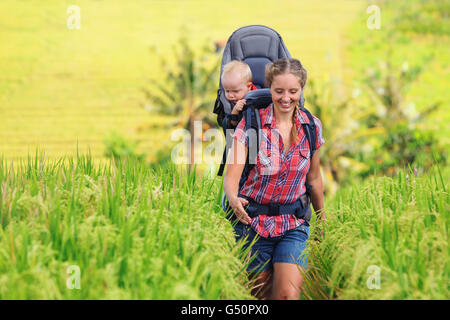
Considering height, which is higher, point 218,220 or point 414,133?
point 414,133

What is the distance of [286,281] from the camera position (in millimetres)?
2764

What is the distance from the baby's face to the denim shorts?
776 millimetres

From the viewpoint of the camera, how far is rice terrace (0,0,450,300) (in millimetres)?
2391

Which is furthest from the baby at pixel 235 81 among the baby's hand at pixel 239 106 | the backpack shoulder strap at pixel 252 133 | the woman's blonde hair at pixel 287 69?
the woman's blonde hair at pixel 287 69

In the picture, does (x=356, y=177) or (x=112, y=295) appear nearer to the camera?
(x=112, y=295)

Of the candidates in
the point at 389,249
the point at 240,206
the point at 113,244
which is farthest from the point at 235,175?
the point at 389,249

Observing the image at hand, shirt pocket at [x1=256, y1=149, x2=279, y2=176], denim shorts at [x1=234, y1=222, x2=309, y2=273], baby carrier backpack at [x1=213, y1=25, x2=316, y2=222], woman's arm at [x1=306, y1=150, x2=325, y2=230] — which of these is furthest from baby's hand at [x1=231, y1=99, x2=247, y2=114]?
denim shorts at [x1=234, y1=222, x2=309, y2=273]

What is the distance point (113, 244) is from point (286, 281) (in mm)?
949

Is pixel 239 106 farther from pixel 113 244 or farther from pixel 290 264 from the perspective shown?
pixel 113 244

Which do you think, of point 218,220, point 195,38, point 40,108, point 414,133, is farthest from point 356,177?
point 195,38

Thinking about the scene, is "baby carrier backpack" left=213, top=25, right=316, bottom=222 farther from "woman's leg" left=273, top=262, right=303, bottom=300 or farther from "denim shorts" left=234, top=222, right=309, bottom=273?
"woman's leg" left=273, top=262, right=303, bottom=300

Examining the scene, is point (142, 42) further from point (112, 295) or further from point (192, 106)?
point (112, 295)

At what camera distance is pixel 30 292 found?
2207 millimetres
